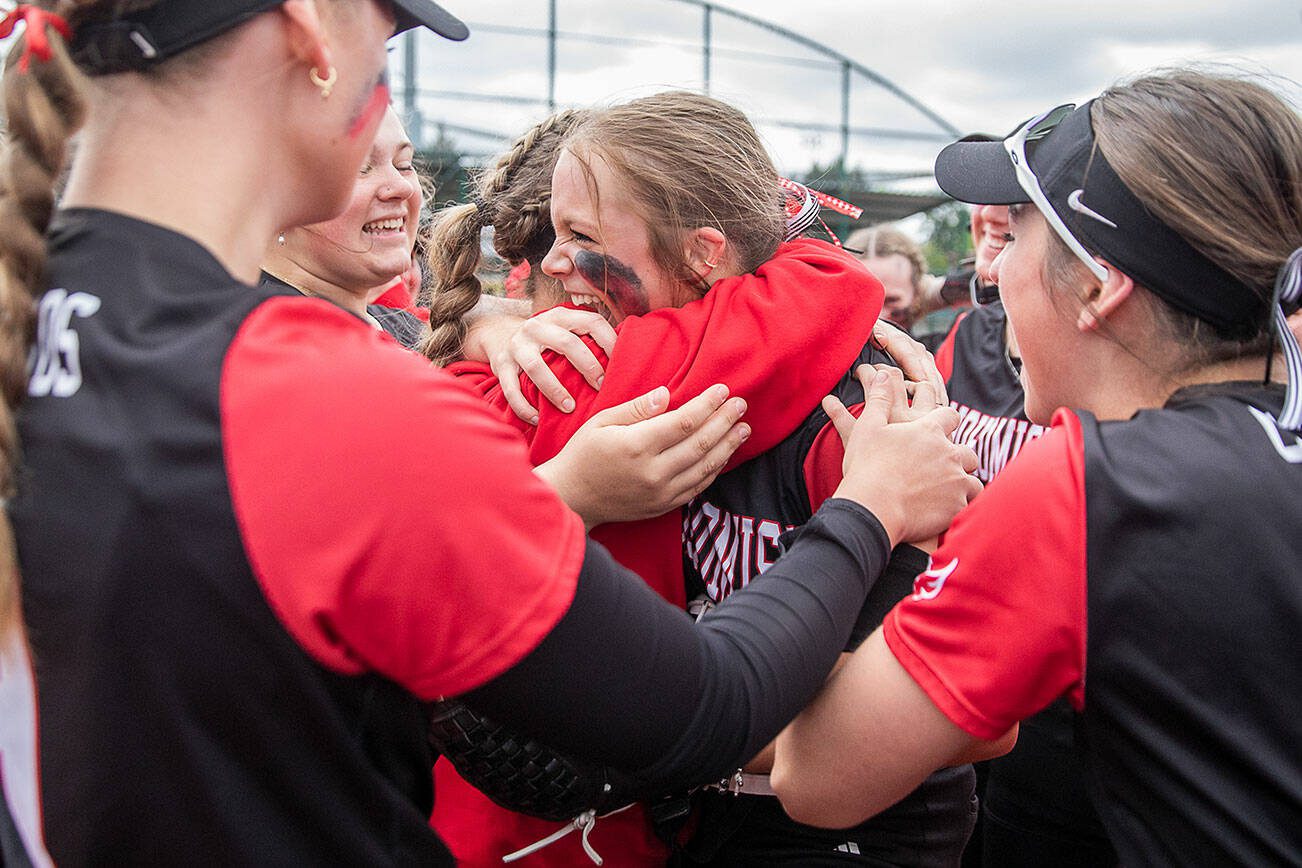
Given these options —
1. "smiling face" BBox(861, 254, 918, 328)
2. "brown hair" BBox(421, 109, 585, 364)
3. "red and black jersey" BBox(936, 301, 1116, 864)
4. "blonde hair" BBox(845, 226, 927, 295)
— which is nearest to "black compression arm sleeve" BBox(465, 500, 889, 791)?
"brown hair" BBox(421, 109, 585, 364)

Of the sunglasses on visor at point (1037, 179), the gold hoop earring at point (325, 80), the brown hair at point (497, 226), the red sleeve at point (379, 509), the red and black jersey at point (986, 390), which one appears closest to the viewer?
the red sleeve at point (379, 509)

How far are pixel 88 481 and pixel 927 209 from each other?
18.0 metres

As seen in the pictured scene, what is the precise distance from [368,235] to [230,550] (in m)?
1.58

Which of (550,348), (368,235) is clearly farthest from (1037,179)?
(368,235)

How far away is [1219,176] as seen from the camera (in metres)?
1.44

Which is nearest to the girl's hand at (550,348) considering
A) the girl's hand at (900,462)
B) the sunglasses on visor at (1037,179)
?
the girl's hand at (900,462)

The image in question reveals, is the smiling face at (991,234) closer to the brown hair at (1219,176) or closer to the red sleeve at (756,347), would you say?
the red sleeve at (756,347)

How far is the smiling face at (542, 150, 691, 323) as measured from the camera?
79.7 inches

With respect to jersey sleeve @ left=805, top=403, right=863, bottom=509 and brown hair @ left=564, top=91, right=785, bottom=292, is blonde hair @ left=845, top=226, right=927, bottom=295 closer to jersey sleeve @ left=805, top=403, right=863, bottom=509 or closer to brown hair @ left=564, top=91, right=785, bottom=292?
brown hair @ left=564, top=91, right=785, bottom=292

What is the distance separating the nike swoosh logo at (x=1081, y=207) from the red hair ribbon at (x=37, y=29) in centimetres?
134

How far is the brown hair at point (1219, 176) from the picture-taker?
1432 mm

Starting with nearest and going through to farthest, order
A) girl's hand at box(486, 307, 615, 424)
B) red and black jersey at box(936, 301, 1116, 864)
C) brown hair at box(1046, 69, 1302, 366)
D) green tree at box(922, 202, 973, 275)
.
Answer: brown hair at box(1046, 69, 1302, 366) < girl's hand at box(486, 307, 615, 424) < red and black jersey at box(936, 301, 1116, 864) < green tree at box(922, 202, 973, 275)

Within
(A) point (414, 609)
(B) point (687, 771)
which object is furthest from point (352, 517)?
(B) point (687, 771)

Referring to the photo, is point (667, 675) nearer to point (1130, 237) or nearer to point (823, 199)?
point (1130, 237)
